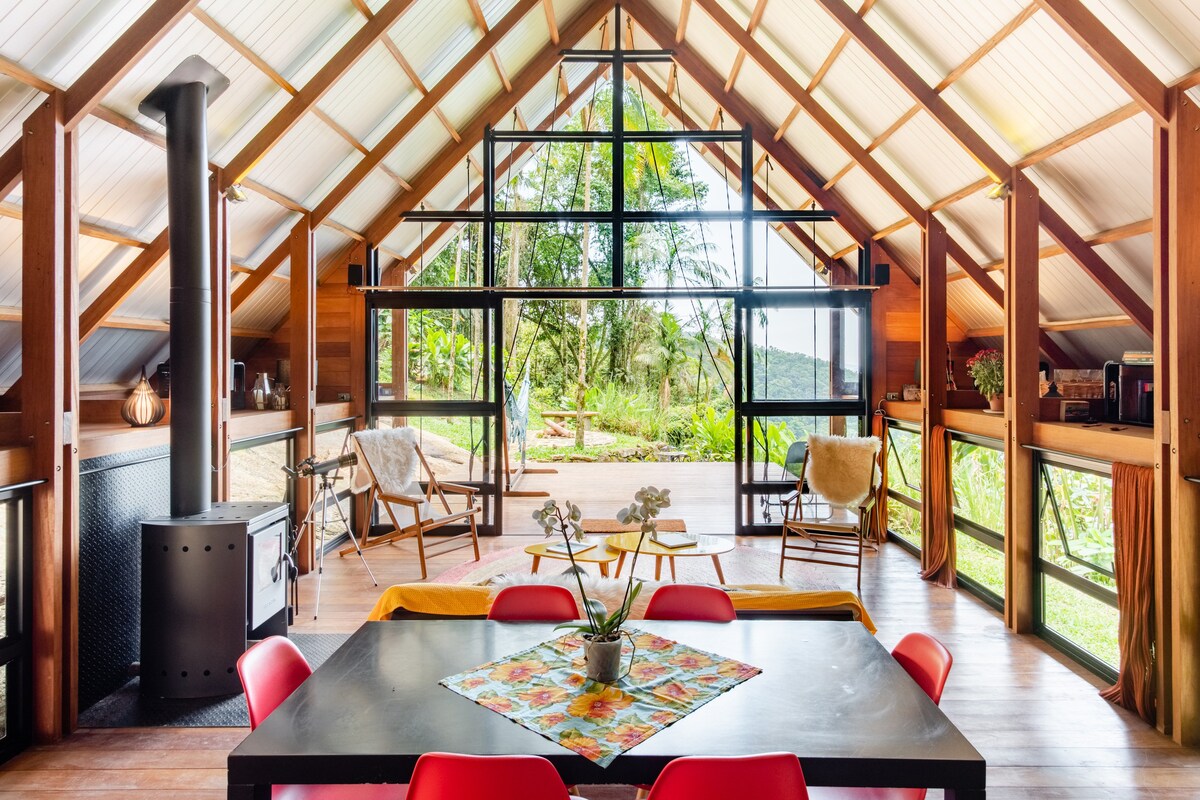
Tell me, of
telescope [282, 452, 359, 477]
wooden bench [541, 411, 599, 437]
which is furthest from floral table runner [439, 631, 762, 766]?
wooden bench [541, 411, 599, 437]

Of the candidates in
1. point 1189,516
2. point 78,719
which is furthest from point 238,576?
point 1189,516

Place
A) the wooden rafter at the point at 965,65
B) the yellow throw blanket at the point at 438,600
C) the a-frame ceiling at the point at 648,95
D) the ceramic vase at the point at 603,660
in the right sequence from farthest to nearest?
the wooden rafter at the point at 965,65, the a-frame ceiling at the point at 648,95, the yellow throw blanket at the point at 438,600, the ceramic vase at the point at 603,660

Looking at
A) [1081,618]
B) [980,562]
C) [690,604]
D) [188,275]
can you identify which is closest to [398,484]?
[188,275]

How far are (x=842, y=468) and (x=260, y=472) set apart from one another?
4443mm

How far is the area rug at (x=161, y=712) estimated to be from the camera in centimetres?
328

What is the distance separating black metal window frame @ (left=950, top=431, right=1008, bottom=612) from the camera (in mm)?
4906

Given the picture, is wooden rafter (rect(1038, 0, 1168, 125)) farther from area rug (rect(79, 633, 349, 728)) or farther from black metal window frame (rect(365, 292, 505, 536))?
area rug (rect(79, 633, 349, 728))

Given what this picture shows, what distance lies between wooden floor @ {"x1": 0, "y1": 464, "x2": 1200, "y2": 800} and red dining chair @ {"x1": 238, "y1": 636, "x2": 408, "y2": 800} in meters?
Answer: 1.02

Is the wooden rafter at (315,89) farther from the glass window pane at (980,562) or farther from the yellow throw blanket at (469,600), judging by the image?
the glass window pane at (980,562)

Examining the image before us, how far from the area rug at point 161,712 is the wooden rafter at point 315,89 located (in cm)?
294

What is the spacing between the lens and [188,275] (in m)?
3.71

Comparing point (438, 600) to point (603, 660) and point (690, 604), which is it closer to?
point (690, 604)

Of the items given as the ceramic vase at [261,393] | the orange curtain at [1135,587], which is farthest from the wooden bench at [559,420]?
the orange curtain at [1135,587]

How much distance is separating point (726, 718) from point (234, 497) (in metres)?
4.55
